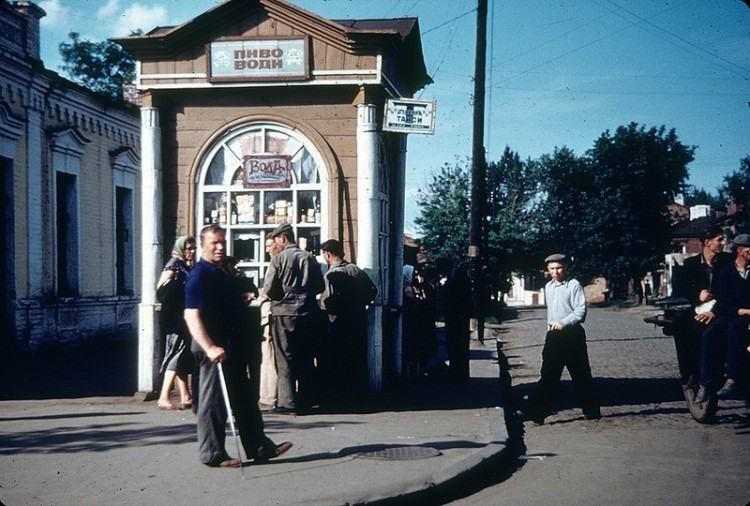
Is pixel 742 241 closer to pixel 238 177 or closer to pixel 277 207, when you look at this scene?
pixel 277 207

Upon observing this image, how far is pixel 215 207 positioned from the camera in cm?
1099

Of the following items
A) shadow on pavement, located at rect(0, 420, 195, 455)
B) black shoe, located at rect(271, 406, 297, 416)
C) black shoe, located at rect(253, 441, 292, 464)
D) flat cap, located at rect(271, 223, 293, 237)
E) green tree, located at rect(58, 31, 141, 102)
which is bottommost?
black shoe, located at rect(271, 406, 297, 416)

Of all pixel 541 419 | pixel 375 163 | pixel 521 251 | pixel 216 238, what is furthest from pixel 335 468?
pixel 521 251

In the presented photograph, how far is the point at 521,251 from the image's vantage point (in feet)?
123

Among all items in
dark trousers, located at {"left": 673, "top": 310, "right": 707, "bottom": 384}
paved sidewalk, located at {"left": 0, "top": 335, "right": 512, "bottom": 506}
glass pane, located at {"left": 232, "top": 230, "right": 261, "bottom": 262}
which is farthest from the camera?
glass pane, located at {"left": 232, "top": 230, "right": 261, "bottom": 262}

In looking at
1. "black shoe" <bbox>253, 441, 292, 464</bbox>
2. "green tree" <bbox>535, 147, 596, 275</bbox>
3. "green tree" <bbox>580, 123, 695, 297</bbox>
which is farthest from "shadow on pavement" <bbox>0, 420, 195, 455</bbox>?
"green tree" <bbox>535, 147, 596, 275</bbox>

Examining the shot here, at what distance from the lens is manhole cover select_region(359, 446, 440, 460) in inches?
287

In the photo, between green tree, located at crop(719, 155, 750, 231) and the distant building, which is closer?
green tree, located at crop(719, 155, 750, 231)

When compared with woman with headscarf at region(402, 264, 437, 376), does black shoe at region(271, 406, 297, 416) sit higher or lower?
lower

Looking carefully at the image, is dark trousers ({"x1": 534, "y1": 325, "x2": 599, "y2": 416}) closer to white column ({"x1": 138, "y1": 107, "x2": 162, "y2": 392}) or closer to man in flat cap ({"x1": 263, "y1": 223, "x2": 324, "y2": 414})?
man in flat cap ({"x1": 263, "y1": 223, "x2": 324, "y2": 414})

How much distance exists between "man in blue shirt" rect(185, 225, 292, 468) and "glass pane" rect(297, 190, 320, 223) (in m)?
3.84

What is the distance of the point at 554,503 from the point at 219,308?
114 inches

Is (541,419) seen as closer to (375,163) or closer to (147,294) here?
(375,163)

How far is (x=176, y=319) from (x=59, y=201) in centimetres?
976
